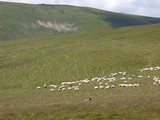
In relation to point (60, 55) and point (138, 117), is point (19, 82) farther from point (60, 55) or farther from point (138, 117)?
point (138, 117)

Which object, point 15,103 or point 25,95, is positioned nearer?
point 15,103

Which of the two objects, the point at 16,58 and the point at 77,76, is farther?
the point at 16,58

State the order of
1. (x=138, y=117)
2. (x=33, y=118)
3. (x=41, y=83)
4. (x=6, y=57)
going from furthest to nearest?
(x=6, y=57), (x=41, y=83), (x=33, y=118), (x=138, y=117)

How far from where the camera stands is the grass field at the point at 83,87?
30.9 meters

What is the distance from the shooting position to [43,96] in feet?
144

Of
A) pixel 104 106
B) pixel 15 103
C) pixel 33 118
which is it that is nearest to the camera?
pixel 33 118

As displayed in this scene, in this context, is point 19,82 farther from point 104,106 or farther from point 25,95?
point 104,106

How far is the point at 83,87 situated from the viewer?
157 ft

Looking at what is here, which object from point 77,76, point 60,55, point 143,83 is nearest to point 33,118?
point 143,83

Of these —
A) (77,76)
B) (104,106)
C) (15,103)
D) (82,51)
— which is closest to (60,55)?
(82,51)

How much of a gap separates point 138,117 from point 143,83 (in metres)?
18.5

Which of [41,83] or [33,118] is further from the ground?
[33,118]

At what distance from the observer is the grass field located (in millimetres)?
30933

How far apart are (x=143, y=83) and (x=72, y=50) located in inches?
1921
